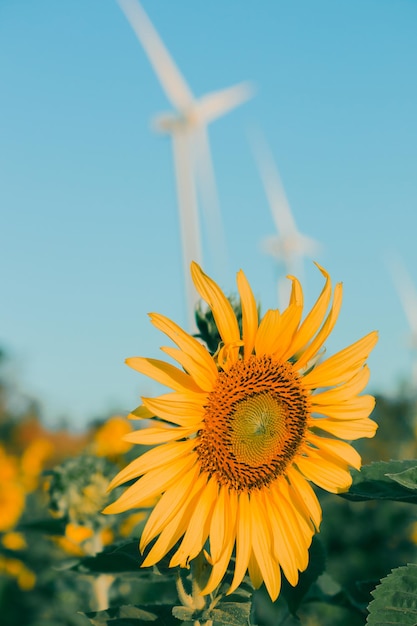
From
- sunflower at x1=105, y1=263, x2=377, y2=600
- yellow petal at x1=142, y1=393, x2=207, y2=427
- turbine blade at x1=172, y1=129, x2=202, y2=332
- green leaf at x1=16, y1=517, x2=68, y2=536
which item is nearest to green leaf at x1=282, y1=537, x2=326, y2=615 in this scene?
sunflower at x1=105, y1=263, x2=377, y2=600

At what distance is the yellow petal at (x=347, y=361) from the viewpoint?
5.54ft

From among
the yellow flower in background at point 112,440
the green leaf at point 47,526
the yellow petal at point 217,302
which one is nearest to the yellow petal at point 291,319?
the yellow petal at point 217,302

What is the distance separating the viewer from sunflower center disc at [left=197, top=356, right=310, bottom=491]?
68.1 inches

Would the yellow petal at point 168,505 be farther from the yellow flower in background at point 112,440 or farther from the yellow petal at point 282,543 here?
the yellow flower in background at point 112,440

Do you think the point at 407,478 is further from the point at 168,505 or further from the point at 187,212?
the point at 187,212

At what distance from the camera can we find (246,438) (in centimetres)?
183

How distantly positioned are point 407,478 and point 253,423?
45 centimetres

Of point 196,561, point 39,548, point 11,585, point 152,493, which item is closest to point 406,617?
point 196,561

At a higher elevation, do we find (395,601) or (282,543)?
(282,543)

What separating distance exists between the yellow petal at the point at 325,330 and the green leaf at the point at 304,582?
1.84 ft

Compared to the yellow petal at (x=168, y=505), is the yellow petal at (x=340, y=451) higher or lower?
higher

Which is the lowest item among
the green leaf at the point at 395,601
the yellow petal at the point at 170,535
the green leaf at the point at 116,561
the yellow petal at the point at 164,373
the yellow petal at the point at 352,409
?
the green leaf at the point at 395,601

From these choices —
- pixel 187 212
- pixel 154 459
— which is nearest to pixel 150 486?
pixel 154 459

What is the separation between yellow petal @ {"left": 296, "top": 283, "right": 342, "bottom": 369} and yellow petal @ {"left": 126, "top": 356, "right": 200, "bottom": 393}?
0.27 metres
